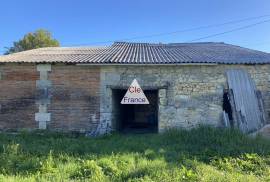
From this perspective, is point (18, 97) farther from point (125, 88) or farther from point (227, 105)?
point (227, 105)

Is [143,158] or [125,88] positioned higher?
[125,88]

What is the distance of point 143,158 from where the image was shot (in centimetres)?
725

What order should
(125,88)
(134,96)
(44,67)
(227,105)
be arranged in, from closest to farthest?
(134,96)
(125,88)
(44,67)
(227,105)

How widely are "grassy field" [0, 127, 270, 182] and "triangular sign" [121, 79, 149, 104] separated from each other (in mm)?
1352

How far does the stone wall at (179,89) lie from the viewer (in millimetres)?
10742

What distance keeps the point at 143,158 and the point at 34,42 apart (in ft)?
99.0

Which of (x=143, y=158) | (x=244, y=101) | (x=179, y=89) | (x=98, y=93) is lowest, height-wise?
(x=143, y=158)

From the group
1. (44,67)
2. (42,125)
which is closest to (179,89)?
(44,67)

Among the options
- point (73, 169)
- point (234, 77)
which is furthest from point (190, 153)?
point (234, 77)

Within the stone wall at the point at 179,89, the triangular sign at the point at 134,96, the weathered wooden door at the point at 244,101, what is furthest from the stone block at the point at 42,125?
the weathered wooden door at the point at 244,101

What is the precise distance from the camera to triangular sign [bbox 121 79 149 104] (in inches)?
410

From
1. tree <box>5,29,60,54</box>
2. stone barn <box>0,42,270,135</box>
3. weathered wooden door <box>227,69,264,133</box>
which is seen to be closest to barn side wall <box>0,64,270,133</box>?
stone barn <box>0,42,270,135</box>

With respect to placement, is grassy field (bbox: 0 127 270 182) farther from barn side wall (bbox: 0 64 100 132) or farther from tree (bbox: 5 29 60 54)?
tree (bbox: 5 29 60 54)

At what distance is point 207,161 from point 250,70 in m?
5.37
